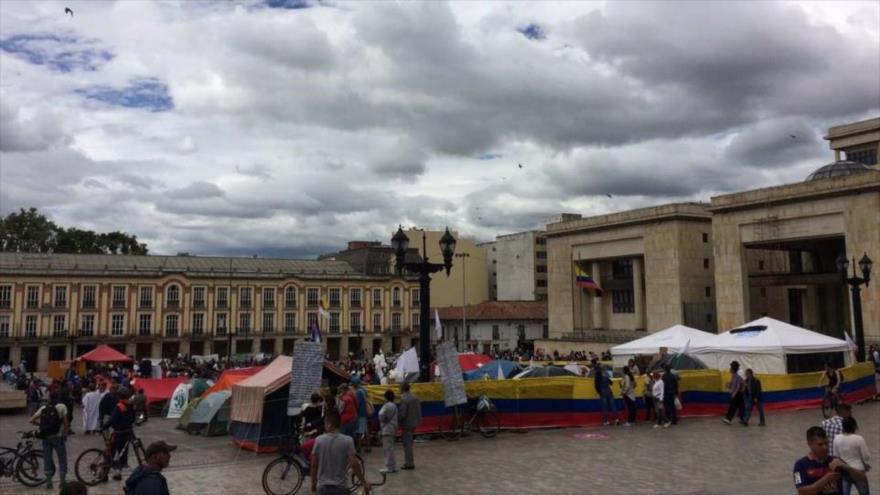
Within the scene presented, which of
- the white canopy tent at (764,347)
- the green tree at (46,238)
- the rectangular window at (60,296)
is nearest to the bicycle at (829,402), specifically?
the white canopy tent at (764,347)

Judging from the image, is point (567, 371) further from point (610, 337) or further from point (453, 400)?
point (610, 337)

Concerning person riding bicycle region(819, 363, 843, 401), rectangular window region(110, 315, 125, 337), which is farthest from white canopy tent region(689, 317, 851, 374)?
rectangular window region(110, 315, 125, 337)

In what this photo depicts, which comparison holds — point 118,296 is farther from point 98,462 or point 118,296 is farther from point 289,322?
point 98,462

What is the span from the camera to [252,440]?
1589 centimetres

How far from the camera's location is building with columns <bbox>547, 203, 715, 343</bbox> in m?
54.4

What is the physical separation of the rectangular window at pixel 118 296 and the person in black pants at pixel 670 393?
58879mm

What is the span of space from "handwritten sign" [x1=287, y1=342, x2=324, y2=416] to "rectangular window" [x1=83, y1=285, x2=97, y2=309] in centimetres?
5739

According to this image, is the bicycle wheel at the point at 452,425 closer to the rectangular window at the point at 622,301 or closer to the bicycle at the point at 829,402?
the bicycle at the point at 829,402

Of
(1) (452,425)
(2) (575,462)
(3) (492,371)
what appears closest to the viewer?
(2) (575,462)

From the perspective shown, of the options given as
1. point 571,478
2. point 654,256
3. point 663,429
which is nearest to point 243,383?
point 571,478

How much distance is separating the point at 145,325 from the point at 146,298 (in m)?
2.59

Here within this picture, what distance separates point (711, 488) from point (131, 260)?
70148 mm

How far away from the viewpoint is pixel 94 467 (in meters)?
12.2

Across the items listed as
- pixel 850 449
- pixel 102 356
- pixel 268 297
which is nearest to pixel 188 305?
pixel 268 297
